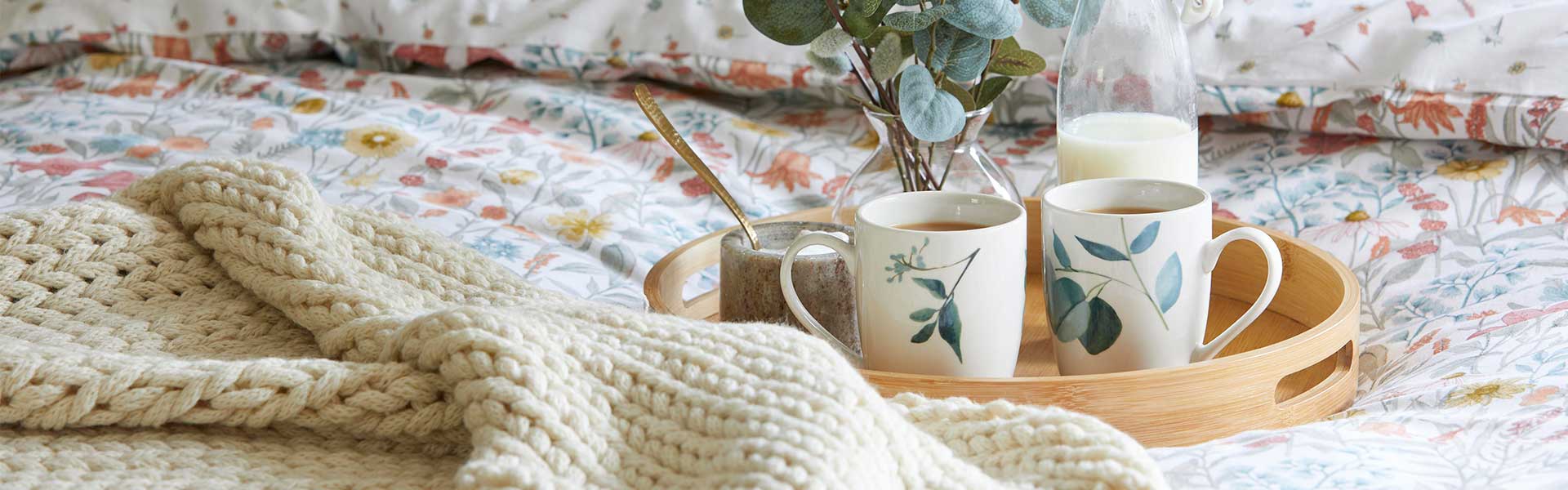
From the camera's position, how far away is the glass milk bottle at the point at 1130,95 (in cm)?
72

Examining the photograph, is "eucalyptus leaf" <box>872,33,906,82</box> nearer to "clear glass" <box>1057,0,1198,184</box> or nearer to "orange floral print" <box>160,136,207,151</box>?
"clear glass" <box>1057,0,1198,184</box>

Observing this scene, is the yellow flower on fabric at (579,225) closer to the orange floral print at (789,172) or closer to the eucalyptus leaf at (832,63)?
the orange floral print at (789,172)

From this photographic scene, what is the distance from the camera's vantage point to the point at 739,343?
0.48m

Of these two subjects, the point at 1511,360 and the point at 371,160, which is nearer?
the point at 1511,360

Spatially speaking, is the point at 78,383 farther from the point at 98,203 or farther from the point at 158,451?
the point at 98,203

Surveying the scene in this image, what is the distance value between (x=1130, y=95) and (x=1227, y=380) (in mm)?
240

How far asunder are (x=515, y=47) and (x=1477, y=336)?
0.98m

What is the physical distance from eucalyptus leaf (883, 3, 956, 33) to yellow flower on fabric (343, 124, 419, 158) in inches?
25.1

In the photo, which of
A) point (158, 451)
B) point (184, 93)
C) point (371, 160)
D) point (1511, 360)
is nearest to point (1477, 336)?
point (1511, 360)

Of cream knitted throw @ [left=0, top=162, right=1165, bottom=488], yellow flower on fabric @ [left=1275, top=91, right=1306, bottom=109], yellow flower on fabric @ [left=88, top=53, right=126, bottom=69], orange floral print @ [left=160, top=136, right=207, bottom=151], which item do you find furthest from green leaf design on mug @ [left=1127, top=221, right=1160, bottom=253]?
yellow flower on fabric @ [left=88, top=53, right=126, bottom=69]

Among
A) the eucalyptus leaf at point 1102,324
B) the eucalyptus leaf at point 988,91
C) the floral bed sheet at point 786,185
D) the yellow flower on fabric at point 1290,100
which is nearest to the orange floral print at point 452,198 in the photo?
the floral bed sheet at point 786,185

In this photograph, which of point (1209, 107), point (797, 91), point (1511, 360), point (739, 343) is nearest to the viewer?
point (739, 343)

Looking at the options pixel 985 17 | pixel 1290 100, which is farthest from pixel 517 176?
pixel 1290 100

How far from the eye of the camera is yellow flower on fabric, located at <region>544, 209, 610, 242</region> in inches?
38.3
